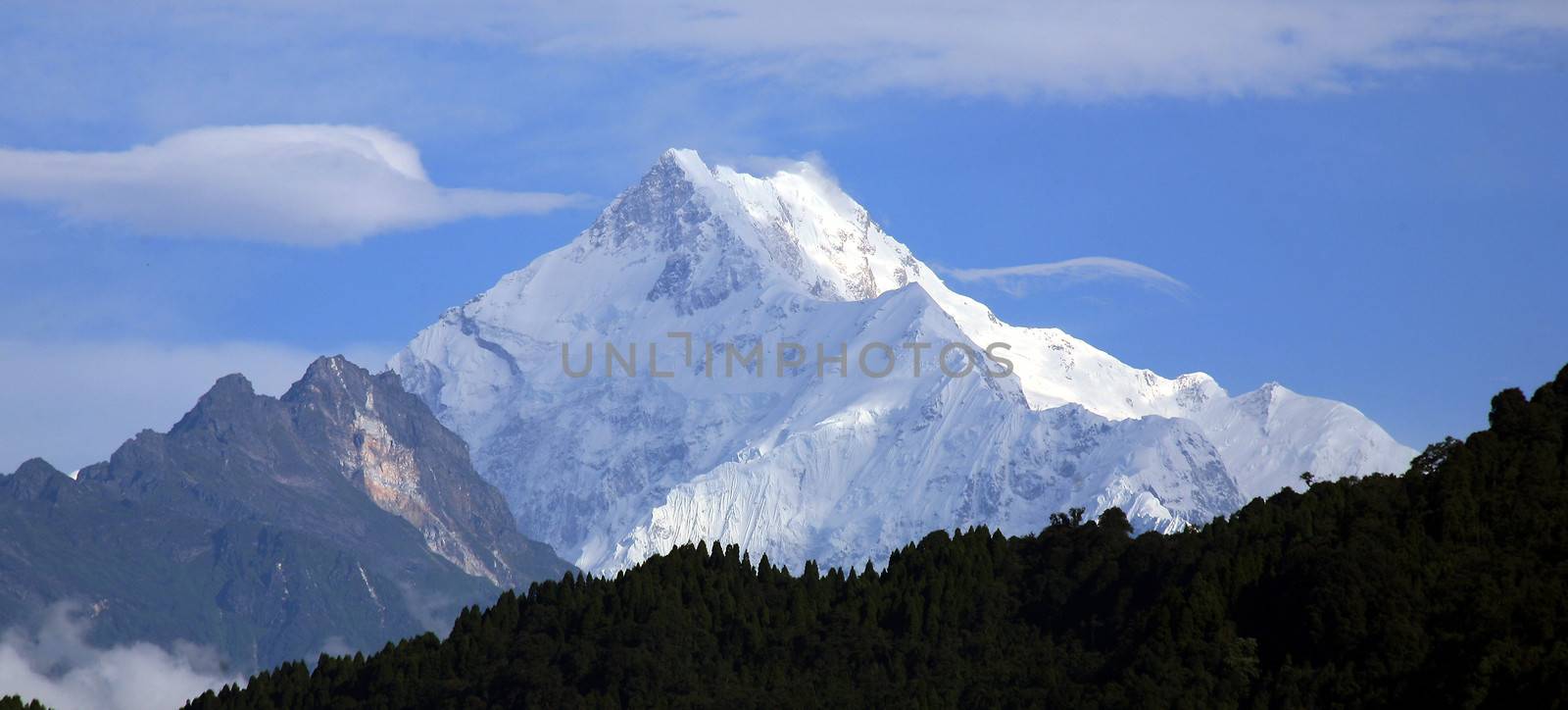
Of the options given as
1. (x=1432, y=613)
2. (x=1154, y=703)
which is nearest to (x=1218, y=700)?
(x=1154, y=703)

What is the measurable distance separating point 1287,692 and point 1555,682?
2366cm

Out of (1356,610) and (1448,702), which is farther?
(1356,610)

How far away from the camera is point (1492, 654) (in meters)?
186

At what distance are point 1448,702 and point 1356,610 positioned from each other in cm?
1576

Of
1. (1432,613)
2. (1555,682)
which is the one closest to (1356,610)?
(1432,613)

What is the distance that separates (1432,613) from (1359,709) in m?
12.1

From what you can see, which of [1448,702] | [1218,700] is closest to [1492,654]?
[1448,702]

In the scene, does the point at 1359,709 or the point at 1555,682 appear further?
the point at 1359,709

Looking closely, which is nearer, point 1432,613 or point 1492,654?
point 1492,654

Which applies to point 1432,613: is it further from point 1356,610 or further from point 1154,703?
point 1154,703

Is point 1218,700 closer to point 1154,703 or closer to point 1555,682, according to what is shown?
point 1154,703

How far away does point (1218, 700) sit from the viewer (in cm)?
19800

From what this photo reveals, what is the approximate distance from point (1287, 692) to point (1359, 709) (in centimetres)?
659

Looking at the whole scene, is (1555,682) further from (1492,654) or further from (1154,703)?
(1154,703)
